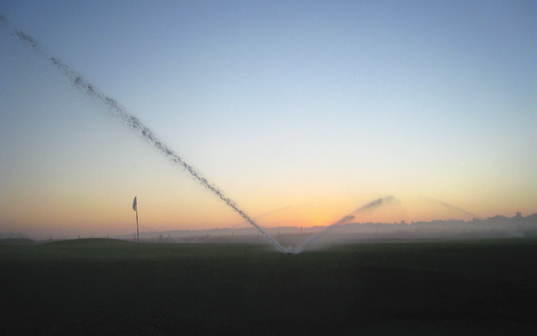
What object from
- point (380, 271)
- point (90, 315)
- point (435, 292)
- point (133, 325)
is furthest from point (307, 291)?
point (90, 315)

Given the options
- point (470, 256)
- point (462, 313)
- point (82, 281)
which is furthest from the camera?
point (470, 256)

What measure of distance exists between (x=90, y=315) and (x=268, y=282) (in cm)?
1310

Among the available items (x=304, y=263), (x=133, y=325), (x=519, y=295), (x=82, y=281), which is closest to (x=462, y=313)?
(x=519, y=295)

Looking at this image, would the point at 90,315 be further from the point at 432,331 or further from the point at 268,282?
the point at 432,331

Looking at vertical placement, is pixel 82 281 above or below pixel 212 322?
above

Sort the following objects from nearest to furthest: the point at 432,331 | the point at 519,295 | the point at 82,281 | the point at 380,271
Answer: the point at 432,331 → the point at 519,295 → the point at 82,281 → the point at 380,271

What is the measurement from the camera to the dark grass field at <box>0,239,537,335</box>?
69.7ft

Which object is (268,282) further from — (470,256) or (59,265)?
(470,256)

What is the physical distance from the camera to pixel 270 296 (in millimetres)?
24984

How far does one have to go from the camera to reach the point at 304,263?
1197 inches

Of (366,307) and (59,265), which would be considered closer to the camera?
(366,307)

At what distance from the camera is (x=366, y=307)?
2373 centimetres

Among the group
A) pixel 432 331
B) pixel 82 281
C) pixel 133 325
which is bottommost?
pixel 432 331

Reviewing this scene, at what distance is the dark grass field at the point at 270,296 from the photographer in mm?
21234
